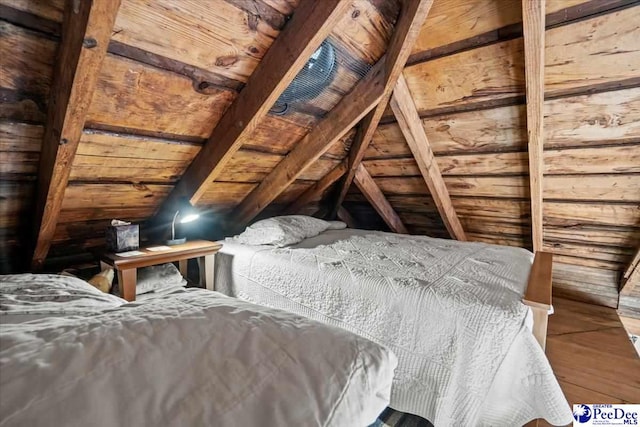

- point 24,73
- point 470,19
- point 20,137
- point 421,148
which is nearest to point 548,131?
point 421,148

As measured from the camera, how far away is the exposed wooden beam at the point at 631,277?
2.44m

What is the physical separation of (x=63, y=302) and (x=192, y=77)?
1114 mm

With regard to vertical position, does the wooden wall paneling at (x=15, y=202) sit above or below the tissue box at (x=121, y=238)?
above

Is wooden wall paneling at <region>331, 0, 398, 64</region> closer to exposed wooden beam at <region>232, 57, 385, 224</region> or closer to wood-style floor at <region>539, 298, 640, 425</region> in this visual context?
exposed wooden beam at <region>232, 57, 385, 224</region>

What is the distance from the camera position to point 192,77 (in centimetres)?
A: 143

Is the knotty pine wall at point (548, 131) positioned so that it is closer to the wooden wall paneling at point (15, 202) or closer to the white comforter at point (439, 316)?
the white comforter at point (439, 316)

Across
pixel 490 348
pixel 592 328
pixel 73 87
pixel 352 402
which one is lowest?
pixel 592 328

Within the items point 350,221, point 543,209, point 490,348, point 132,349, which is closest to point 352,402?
point 132,349

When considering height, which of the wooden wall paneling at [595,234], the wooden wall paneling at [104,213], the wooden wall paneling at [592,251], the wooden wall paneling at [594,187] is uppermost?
the wooden wall paneling at [594,187]

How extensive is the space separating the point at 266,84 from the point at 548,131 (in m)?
1.95

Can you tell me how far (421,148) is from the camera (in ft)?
8.19

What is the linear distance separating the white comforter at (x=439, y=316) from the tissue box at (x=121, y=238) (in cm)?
77

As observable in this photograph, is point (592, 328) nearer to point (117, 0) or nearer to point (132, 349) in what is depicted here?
point (132, 349)
